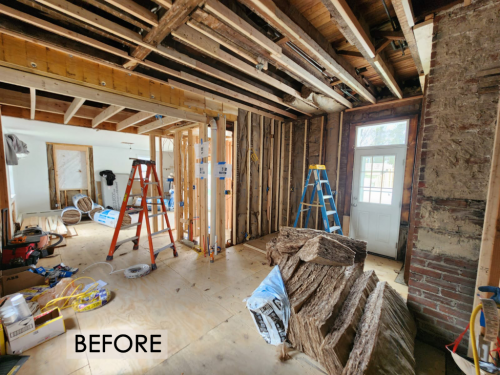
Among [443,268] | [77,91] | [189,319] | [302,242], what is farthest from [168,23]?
[443,268]

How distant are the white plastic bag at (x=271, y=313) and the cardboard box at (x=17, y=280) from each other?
9.33ft

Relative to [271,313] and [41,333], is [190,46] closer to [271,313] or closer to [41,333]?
[271,313]

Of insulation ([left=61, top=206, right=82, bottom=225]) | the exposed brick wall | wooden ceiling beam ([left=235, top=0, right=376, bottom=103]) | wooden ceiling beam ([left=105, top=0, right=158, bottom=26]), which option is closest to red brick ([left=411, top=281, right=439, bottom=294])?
the exposed brick wall

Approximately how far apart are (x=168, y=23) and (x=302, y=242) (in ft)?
7.82

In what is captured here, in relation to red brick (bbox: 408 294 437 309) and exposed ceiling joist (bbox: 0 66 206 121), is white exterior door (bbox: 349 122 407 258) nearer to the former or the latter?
red brick (bbox: 408 294 437 309)

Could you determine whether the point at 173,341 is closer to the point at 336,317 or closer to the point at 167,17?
the point at 336,317

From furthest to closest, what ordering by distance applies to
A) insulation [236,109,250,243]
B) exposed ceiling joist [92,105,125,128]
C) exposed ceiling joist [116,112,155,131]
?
insulation [236,109,250,243] < exposed ceiling joist [116,112,155,131] < exposed ceiling joist [92,105,125,128]

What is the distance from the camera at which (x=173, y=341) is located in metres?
1.70

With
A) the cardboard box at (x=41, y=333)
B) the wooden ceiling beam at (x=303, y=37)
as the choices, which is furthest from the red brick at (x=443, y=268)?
the cardboard box at (x=41, y=333)

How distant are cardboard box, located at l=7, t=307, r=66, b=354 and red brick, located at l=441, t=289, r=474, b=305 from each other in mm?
3369

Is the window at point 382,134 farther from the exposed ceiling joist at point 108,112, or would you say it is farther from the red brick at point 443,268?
the exposed ceiling joist at point 108,112

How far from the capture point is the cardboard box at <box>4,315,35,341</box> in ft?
4.97

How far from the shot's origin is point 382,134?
11.4 feet

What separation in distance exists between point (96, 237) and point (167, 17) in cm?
470
